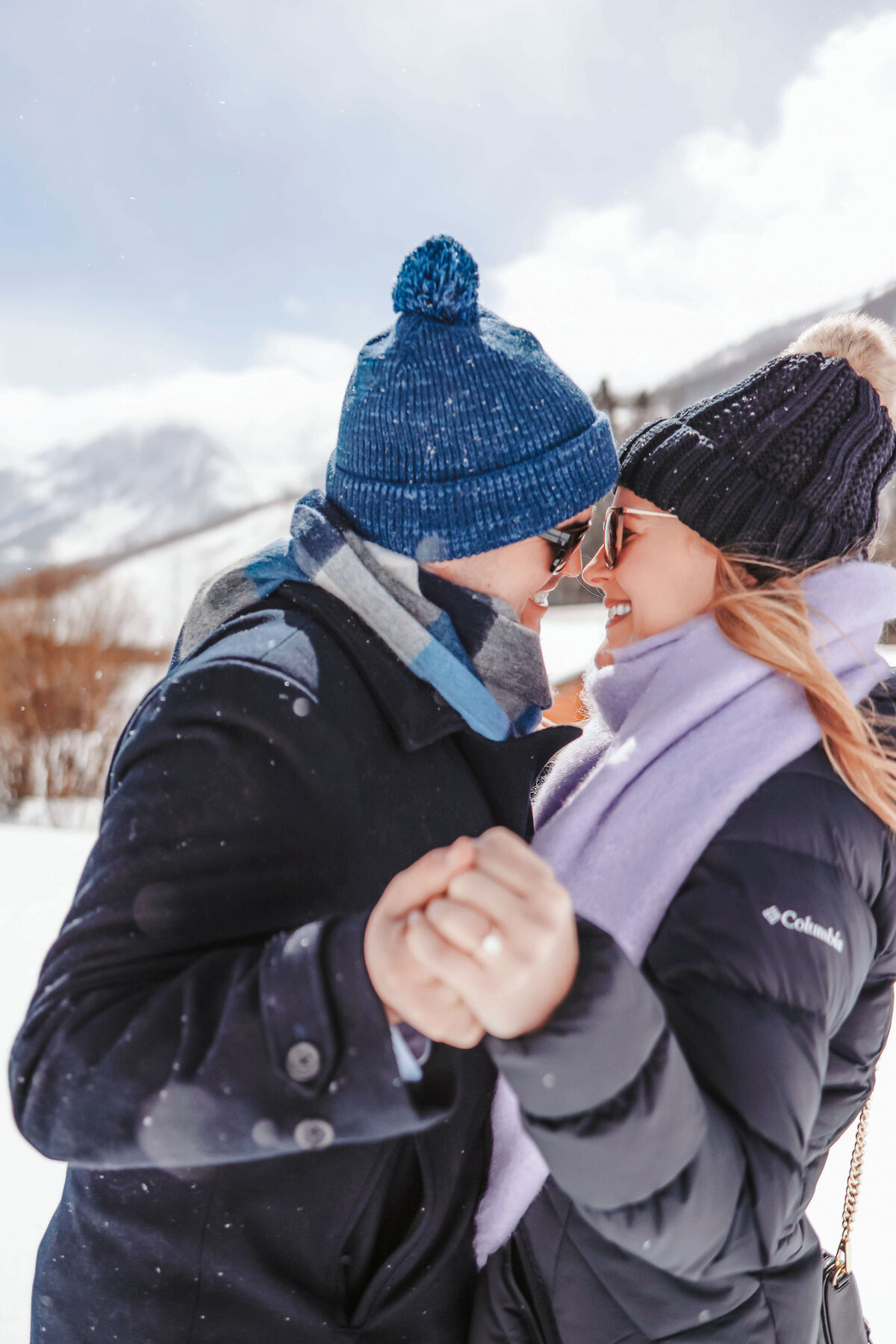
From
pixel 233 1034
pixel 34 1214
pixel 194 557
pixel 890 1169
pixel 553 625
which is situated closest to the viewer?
pixel 233 1034

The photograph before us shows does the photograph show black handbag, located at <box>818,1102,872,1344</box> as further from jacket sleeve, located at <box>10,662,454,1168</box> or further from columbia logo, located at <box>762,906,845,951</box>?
jacket sleeve, located at <box>10,662,454,1168</box>

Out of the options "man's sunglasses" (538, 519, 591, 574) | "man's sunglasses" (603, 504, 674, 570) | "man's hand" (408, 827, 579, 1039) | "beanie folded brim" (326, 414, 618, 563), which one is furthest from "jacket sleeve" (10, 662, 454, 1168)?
"man's sunglasses" (603, 504, 674, 570)

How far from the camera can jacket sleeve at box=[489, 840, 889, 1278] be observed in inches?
25.2

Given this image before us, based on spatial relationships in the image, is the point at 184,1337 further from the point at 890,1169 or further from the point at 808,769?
the point at 890,1169

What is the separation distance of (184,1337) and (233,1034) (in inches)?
24.3

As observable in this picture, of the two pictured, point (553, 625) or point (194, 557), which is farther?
point (194, 557)

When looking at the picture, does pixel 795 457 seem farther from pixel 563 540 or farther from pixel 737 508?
pixel 563 540

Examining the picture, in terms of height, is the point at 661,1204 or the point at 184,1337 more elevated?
the point at 661,1204

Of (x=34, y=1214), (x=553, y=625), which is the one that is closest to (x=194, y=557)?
(x=553, y=625)

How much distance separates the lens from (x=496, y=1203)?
1.18 meters

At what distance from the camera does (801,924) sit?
900 mm

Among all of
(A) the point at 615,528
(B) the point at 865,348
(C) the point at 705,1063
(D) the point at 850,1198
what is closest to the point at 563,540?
(A) the point at 615,528

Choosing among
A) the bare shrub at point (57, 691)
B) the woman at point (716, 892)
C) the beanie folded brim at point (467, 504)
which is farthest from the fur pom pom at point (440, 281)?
the bare shrub at point (57, 691)

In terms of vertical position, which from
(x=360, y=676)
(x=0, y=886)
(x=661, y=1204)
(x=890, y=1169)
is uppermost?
(x=360, y=676)
